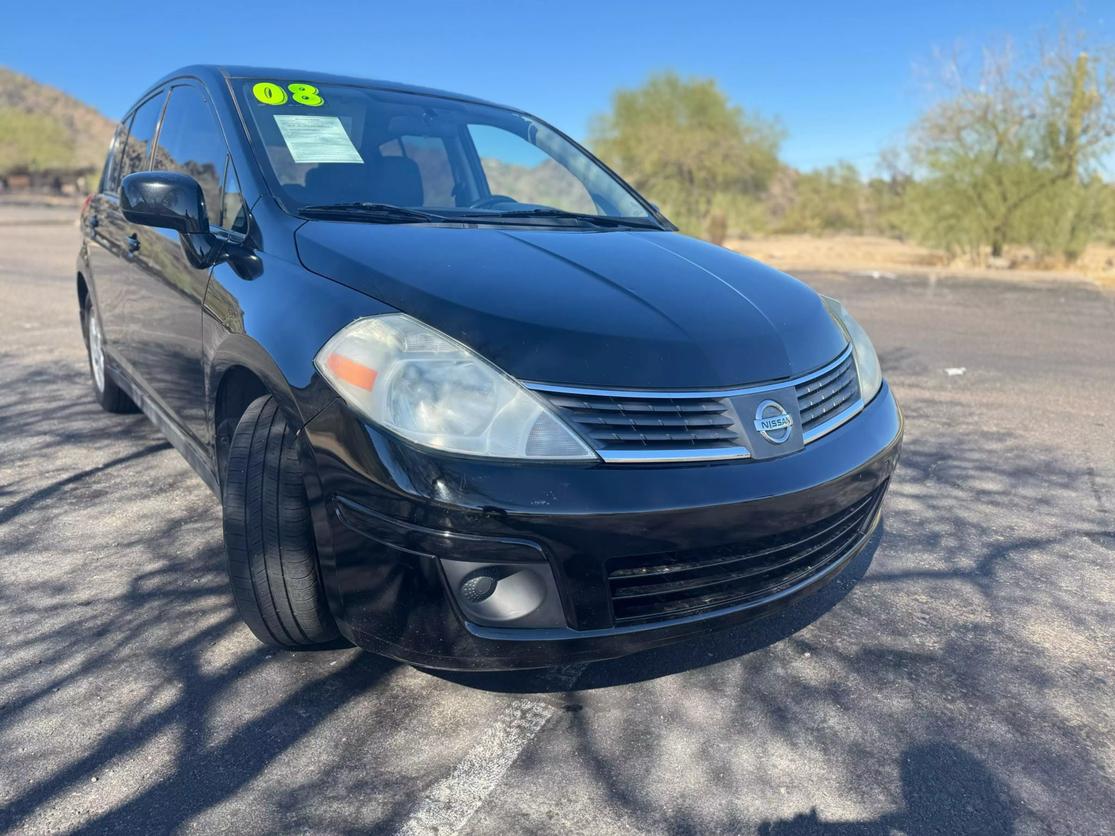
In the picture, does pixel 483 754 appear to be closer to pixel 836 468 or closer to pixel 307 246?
pixel 836 468

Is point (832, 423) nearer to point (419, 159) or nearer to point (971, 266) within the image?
point (419, 159)

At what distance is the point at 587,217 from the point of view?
3420 mm

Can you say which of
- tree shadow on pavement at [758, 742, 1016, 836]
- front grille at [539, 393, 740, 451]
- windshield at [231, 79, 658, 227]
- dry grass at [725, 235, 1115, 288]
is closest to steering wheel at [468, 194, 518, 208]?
windshield at [231, 79, 658, 227]

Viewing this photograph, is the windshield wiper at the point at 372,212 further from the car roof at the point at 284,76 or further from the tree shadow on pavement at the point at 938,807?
the tree shadow on pavement at the point at 938,807

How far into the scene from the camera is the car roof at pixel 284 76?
3.25 metres

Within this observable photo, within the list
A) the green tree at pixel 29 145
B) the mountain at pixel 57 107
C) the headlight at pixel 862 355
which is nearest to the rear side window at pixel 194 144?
the headlight at pixel 862 355

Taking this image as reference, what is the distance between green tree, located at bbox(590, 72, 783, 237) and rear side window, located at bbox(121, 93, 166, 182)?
2627 centimetres

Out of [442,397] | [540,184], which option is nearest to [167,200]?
[442,397]

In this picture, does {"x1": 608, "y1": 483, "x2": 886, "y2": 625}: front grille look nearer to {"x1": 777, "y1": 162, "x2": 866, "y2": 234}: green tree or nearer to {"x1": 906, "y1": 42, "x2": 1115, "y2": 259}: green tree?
{"x1": 906, "y1": 42, "x2": 1115, "y2": 259}: green tree

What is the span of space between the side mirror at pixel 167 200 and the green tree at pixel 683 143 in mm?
27807

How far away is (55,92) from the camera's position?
402 ft

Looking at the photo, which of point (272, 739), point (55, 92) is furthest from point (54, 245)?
point (55, 92)

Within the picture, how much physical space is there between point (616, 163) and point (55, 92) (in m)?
123

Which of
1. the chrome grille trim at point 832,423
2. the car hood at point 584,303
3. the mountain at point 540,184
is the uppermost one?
the mountain at point 540,184
